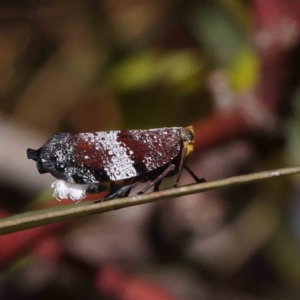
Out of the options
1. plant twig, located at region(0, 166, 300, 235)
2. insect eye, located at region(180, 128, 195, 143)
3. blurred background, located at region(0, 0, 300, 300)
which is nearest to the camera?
plant twig, located at region(0, 166, 300, 235)

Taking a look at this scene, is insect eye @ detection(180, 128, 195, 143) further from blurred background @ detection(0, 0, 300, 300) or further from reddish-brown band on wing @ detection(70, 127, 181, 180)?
blurred background @ detection(0, 0, 300, 300)

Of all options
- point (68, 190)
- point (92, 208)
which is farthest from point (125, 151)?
point (92, 208)

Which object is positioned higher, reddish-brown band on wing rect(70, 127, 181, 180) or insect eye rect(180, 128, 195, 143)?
reddish-brown band on wing rect(70, 127, 181, 180)

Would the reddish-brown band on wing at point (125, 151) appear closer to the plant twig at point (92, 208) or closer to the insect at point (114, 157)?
the insect at point (114, 157)

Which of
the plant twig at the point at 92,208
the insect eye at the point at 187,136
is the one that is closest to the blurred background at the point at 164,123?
the insect eye at the point at 187,136

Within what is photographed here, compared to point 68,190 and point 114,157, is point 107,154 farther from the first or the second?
point 68,190

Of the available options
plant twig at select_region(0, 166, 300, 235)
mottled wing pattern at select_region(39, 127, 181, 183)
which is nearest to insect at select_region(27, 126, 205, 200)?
mottled wing pattern at select_region(39, 127, 181, 183)

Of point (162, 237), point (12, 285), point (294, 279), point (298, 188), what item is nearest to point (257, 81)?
point (298, 188)
